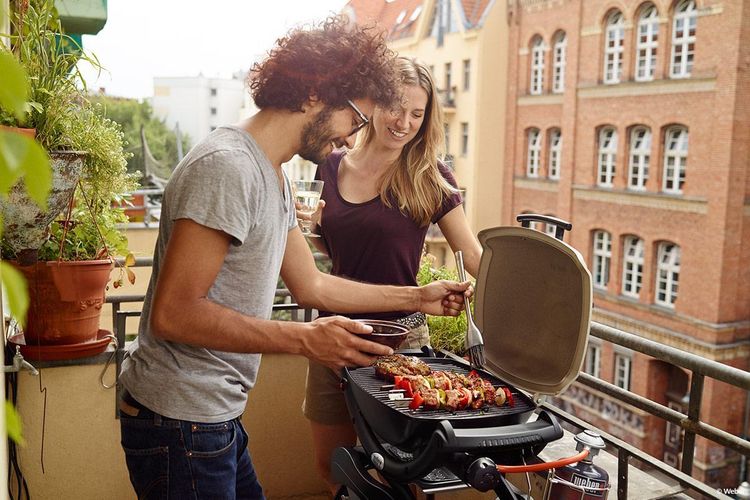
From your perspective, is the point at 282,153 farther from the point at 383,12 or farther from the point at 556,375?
the point at 383,12

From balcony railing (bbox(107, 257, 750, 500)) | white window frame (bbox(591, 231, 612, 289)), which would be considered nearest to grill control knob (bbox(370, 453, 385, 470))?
balcony railing (bbox(107, 257, 750, 500))

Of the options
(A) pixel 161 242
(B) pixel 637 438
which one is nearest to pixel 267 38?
(A) pixel 161 242

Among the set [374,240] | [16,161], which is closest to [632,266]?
[374,240]

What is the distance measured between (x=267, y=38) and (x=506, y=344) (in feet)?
2.47

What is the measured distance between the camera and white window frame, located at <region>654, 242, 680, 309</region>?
18094 mm

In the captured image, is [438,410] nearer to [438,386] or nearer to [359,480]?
[438,386]

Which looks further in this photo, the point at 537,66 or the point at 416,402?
the point at 537,66

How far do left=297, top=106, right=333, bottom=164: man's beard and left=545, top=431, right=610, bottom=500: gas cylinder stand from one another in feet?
2.38

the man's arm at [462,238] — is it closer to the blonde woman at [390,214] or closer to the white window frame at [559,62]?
the blonde woman at [390,214]

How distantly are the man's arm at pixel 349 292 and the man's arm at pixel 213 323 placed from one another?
0.36 m

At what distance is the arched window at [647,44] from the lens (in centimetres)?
1789

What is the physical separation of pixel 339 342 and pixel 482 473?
291 millimetres

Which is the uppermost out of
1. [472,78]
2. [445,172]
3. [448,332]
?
[472,78]

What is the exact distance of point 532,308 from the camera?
137 cm
